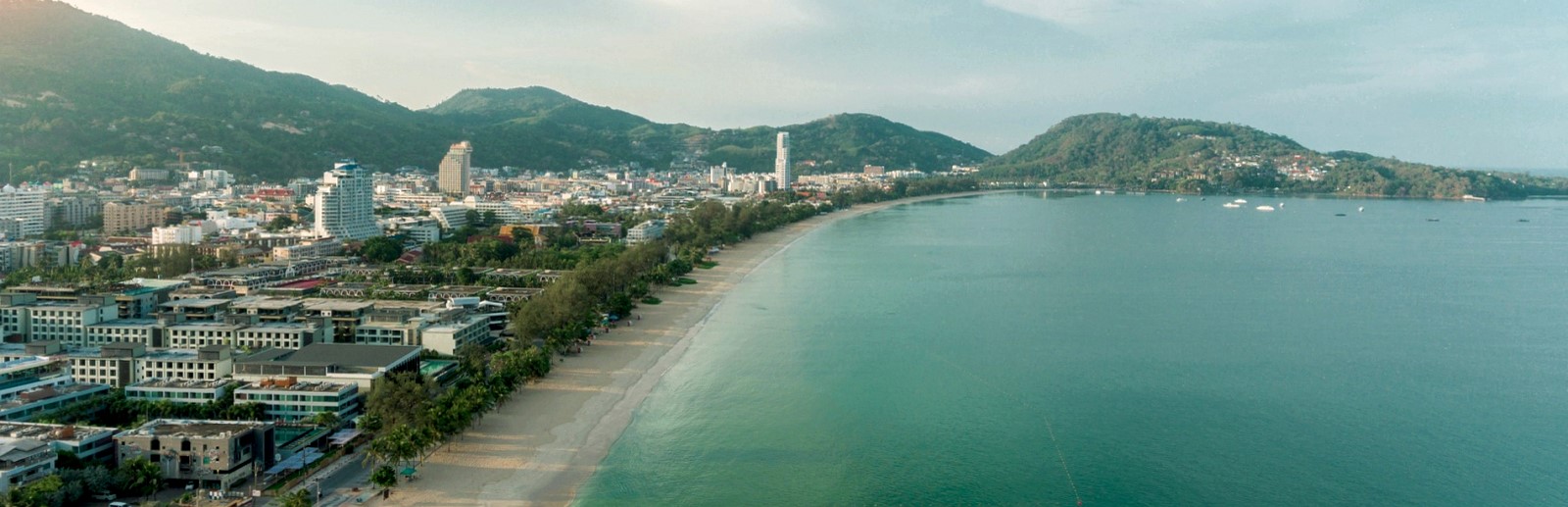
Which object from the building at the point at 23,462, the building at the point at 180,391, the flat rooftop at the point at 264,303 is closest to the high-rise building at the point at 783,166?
the flat rooftop at the point at 264,303

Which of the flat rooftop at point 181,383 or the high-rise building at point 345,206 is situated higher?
the high-rise building at point 345,206

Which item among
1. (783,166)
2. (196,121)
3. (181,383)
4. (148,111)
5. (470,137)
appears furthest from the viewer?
(470,137)

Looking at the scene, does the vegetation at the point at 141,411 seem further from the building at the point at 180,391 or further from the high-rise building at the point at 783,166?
the high-rise building at the point at 783,166

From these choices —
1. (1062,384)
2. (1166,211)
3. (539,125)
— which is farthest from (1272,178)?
(1062,384)

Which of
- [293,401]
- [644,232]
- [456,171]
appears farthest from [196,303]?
[456,171]

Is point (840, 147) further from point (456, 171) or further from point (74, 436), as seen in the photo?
point (74, 436)

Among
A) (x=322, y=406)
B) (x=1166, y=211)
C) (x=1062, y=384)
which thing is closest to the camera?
(x=322, y=406)

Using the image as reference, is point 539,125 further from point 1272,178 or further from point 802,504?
point 802,504
